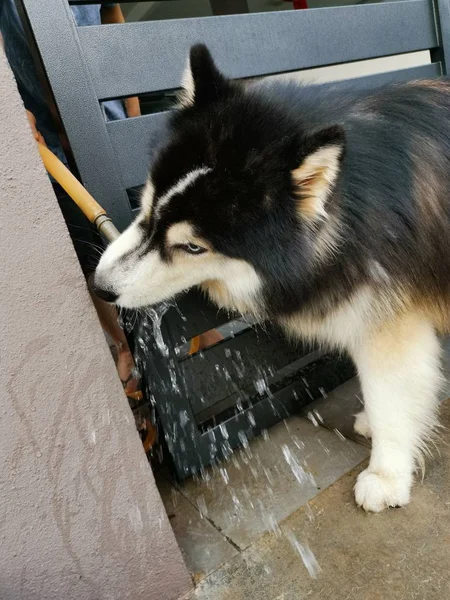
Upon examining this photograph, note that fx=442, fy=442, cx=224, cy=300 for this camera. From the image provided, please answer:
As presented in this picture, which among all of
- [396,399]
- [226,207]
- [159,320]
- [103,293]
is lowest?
[396,399]

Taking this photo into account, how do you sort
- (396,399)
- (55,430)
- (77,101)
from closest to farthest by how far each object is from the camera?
1. (55,430)
2. (77,101)
3. (396,399)

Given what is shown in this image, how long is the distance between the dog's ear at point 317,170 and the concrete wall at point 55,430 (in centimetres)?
68

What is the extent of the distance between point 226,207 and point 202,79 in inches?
19.4

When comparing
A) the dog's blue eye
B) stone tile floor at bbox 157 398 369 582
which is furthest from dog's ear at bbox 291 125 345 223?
stone tile floor at bbox 157 398 369 582

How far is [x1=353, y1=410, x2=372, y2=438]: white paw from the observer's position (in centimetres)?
202

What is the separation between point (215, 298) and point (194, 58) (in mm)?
848

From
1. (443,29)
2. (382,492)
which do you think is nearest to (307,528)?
(382,492)

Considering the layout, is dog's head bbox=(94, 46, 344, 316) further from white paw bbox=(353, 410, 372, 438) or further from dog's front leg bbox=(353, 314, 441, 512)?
white paw bbox=(353, 410, 372, 438)

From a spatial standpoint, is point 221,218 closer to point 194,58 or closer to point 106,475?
point 194,58

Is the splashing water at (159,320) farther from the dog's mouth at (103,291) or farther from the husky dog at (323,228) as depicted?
the dog's mouth at (103,291)

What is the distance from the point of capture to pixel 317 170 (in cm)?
127

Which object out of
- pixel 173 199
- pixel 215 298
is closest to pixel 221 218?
pixel 173 199

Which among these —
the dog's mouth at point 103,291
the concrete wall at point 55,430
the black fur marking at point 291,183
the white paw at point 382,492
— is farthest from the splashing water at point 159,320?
the white paw at point 382,492

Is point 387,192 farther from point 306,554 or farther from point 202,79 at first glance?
point 306,554
